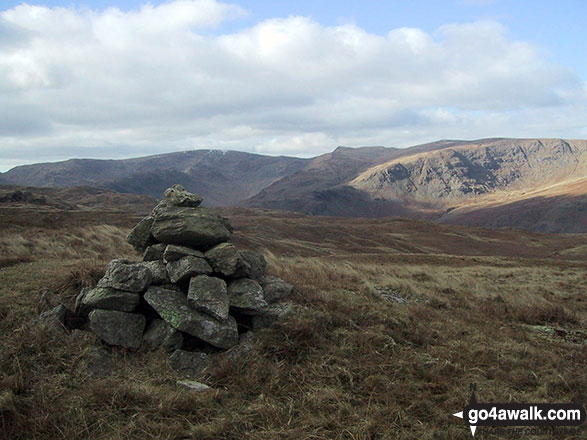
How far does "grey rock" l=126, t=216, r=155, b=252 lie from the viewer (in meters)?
8.55

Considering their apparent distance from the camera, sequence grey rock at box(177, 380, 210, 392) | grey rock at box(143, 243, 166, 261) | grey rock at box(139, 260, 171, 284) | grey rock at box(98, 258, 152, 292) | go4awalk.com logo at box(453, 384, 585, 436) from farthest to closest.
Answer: grey rock at box(143, 243, 166, 261), grey rock at box(139, 260, 171, 284), grey rock at box(98, 258, 152, 292), grey rock at box(177, 380, 210, 392), go4awalk.com logo at box(453, 384, 585, 436)

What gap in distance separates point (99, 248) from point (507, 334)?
15.4 m

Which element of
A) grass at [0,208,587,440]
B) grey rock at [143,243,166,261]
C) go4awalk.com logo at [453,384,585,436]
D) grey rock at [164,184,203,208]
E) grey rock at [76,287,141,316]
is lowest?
go4awalk.com logo at [453,384,585,436]

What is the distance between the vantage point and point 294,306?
7.36m

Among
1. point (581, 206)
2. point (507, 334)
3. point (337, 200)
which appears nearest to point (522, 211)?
point (581, 206)

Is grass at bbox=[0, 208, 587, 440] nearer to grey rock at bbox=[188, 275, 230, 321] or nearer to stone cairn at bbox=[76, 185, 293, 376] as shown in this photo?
stone cairn at bbox=[76, 185, 293, 376]

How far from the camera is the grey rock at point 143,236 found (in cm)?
855

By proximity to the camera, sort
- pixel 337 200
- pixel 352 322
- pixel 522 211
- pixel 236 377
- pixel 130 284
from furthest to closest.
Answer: pixel 337 200
pixel 522 211
pixel 352 322
pixel 130 284
pixel 236 377

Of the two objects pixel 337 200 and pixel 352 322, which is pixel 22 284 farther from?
pixel 337 200

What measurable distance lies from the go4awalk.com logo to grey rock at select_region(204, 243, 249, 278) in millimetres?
4289

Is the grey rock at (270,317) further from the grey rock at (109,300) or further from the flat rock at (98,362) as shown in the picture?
the flat rock at (98,362)

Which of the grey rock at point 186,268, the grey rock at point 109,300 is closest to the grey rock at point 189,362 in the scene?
the grey rock at point 109,300

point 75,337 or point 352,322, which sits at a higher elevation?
point 75,337

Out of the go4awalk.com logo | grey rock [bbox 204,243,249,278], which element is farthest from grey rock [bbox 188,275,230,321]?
the go4awalk.com logo
